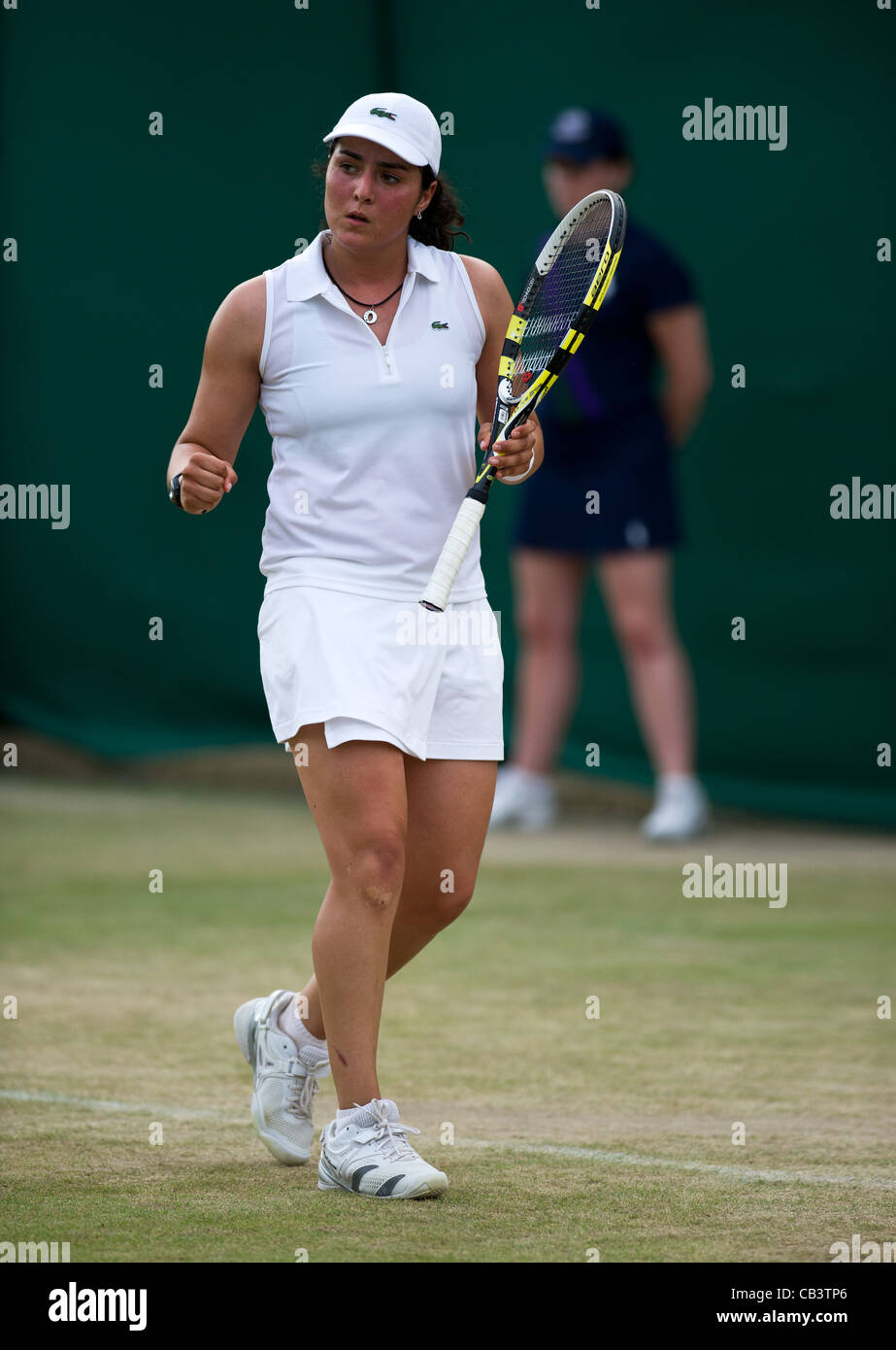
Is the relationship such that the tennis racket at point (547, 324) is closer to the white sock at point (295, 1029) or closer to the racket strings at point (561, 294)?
the racket strings at point (561, 294)

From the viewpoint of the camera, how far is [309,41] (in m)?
9.48

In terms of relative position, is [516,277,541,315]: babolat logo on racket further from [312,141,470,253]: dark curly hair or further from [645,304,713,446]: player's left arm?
[645,304,713,446]: player's left arm

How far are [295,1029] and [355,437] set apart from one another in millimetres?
1078

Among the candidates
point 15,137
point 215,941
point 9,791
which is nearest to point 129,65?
point 15,137

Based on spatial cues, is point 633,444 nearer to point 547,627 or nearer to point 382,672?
point 547,627

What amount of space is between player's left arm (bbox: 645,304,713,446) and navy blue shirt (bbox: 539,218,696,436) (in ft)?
0.16

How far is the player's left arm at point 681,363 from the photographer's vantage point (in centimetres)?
819

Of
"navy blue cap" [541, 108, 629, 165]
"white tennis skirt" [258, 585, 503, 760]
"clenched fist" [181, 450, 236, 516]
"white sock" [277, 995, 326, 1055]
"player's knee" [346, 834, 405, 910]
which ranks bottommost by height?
"white sock" [277, 995, 326, 1055]

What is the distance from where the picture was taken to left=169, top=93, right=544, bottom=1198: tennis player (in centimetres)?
354

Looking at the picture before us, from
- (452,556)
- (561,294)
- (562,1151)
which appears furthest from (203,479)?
(562,1151)

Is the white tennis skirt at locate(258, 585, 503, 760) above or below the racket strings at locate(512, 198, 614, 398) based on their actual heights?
below

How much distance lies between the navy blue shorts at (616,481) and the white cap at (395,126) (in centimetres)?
447

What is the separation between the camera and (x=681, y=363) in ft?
27.0

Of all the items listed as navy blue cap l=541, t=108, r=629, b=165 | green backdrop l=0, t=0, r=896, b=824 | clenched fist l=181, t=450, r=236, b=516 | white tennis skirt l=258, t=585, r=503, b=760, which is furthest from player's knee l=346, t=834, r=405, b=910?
navy blue cap l=541, t=108, r=629, b=165
